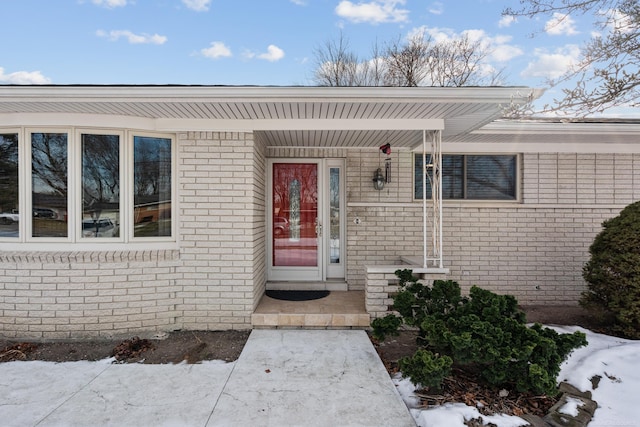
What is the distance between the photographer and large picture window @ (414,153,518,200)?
5.89m

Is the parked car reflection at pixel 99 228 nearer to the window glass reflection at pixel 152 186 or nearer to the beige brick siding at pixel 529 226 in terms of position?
the window glass reflection at pixel 152 186

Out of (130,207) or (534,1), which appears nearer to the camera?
(534,1)

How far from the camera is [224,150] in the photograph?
176 inches

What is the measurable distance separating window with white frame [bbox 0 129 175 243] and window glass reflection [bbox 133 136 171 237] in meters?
0.01

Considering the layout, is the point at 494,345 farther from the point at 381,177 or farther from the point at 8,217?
the point at 8,217

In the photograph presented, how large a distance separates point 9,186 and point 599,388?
6809 millimetres

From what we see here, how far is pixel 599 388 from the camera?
3.13 meters

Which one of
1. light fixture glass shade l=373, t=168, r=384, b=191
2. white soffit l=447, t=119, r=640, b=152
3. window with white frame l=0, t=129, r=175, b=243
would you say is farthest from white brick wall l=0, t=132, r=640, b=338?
white soffit l=447, t=119, r=640, b=152

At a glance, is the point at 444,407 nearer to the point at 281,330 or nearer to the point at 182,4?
the point at 281,330

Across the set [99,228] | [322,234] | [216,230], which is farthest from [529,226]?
[99,228]

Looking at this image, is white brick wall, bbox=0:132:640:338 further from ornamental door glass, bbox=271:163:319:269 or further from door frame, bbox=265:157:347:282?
ornamental door glass, bbox=271:163:319:269

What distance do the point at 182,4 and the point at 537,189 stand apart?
10413 mm

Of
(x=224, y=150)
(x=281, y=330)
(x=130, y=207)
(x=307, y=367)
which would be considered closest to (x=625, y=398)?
(x=307, y=367)

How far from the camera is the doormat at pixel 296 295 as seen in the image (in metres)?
5.24
